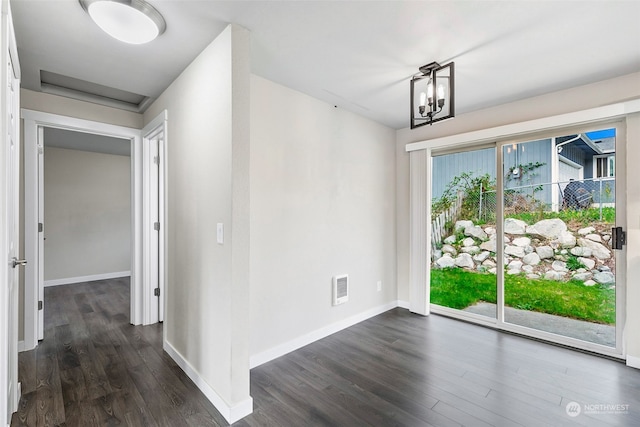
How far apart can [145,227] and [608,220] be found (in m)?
4.67

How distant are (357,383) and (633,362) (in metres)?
2.34

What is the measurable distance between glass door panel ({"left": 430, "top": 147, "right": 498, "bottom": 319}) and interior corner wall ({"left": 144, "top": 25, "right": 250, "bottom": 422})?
281 cm

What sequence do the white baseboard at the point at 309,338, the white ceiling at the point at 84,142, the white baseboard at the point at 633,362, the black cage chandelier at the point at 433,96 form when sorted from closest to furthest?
the black cage chandelier at the point at 433,96
the white baseboard at the point at 633,362
the white baseboard at the point at 309,338
the white ceiling at the point at 84,142

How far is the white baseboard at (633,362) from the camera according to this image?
248 cm

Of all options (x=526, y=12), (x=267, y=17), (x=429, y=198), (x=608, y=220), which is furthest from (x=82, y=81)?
(x=608, y=220)

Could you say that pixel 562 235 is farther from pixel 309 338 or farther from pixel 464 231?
pixel 309 338

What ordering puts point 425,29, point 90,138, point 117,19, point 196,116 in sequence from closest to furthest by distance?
point 117,19 < point 425,29 < point 196,116 < point 90,138

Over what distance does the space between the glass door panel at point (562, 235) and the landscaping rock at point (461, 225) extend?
40 centimetres

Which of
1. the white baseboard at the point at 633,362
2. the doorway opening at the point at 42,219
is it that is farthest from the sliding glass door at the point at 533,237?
the doorway opening at the point at 42,219

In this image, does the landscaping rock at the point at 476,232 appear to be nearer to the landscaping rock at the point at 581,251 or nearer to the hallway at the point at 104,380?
the landscaping rock at the point at 581,251

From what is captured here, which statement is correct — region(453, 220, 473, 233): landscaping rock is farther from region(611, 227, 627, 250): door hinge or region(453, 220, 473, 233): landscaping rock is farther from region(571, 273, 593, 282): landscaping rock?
region(611, 227, 627, 250): door hinge

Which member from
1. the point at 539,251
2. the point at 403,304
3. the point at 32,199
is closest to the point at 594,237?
the point at 539,251

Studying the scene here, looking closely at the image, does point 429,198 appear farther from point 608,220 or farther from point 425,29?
point 425,29

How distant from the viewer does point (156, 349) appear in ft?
9.26
